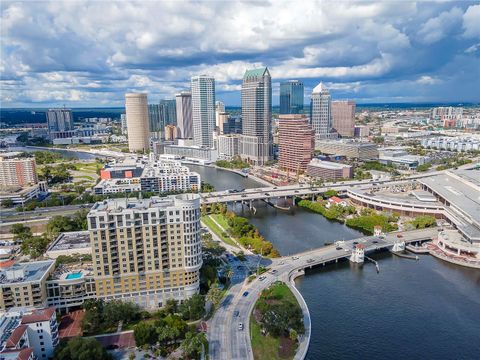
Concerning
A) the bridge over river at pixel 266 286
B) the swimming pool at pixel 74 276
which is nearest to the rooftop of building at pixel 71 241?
the swimming pool at pixel 74 276

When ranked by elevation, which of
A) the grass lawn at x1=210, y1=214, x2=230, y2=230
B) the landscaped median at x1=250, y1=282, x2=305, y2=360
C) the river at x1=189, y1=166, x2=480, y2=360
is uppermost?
the grass lawn at x1=210, y1=214, x2=230, y2=230

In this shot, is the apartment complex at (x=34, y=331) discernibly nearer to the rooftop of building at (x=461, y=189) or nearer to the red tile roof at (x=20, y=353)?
Result: the red tile roof at (x=20, y=353)

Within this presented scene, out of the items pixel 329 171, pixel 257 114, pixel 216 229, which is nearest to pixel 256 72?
pixel 257 114

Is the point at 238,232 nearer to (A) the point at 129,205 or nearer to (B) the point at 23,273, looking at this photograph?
(A) the point at 129,205

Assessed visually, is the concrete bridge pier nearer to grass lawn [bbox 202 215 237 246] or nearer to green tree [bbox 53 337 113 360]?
grass lawn [bbox 202 215 237 246]

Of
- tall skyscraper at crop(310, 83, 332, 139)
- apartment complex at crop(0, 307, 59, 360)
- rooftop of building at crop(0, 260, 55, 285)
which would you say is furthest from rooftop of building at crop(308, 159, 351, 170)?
apartment complex at crop(0, 307, 59, 360)

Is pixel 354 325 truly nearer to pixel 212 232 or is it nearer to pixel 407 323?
pixel 407 323
